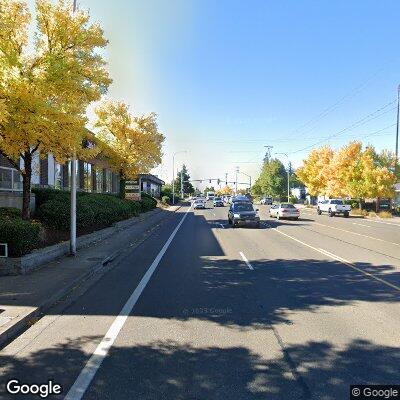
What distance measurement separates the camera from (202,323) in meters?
6.55

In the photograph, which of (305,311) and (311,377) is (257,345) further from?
(305,311)

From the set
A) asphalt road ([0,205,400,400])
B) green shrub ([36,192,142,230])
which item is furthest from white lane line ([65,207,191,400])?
green shrub ([36,192,142,230])

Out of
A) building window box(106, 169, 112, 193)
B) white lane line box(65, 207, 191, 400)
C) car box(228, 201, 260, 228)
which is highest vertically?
building window box(106, 169, 112, 193)

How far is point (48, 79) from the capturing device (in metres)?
12.0

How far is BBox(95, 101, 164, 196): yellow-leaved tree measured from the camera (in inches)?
1336

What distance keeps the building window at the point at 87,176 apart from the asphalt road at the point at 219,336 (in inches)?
948

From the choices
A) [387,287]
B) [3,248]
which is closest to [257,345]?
[387,287]

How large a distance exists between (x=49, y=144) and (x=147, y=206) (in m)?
29.7

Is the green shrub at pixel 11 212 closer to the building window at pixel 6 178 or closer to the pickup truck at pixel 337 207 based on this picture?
the building window at pixel 6 178

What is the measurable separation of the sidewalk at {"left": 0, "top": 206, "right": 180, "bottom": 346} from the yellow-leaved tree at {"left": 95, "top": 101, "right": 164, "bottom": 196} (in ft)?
65.7

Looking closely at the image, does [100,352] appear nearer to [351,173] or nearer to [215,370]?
[215,370]

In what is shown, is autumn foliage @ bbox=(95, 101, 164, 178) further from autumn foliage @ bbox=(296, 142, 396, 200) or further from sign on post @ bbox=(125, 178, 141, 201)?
autumn foliage @ bbox=(296, 142, 396, 200)

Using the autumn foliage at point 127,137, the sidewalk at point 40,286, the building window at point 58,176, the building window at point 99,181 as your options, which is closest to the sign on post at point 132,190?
the autumn foliage at point 127,137

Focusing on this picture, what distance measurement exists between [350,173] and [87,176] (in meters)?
27.8
